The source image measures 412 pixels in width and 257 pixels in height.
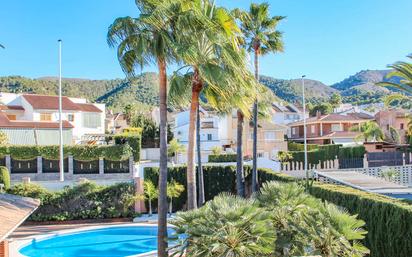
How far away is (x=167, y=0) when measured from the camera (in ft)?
34.6

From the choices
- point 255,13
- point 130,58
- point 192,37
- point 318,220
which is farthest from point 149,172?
point 318,220

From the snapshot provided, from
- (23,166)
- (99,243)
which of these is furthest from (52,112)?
(99,243)

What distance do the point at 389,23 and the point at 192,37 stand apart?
16504 mm

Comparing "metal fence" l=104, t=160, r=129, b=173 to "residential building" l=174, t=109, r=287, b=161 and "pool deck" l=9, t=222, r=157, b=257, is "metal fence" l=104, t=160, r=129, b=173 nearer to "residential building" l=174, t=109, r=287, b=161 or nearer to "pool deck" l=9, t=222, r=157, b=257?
"pool deck" l=9, t=222, r=157, b=257

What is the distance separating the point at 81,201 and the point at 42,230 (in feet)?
9.49

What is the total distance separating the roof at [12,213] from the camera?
24.8 ft

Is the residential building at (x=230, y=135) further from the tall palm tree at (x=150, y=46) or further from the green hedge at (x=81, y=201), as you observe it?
the tall palm tree at (x=150, y=46)

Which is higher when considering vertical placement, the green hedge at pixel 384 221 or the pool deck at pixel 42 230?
the green hedge at pixel 384 221

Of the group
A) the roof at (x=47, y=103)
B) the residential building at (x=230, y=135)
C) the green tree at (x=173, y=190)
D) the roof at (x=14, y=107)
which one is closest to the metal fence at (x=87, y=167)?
the green tree at (x=173, y=190)

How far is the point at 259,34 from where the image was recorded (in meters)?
20.7

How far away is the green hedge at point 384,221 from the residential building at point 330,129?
45237 millimetres

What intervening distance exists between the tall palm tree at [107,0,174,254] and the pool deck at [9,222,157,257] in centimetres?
876

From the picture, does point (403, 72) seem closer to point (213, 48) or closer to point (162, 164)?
point (213, 48)

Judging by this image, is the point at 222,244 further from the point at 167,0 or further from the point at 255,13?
the point at 255,13
